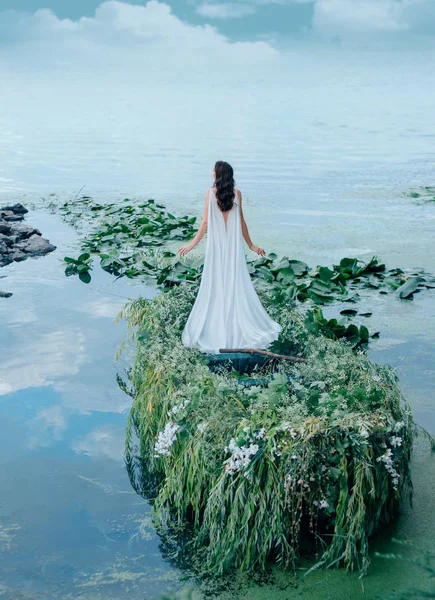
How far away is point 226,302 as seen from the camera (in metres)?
7.51

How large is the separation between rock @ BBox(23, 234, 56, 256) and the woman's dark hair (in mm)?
8394

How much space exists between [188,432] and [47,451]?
1.89 meters

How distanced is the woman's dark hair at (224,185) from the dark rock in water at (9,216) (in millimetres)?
11860

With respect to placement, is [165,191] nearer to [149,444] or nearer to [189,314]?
[189,314]

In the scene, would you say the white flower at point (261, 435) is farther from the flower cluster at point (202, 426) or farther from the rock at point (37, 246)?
the rock at point (37, 246)

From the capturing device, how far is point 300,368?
6.31 metres

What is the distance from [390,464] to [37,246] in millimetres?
11292

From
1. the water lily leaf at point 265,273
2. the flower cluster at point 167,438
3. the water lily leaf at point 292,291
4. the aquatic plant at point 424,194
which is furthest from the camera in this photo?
the aquatic plant at point 424,194

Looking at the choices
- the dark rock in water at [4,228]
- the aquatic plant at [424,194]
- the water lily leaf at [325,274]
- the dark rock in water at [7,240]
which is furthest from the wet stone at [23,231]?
the aquatic plant at [424,194]

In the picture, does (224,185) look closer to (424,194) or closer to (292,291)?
(292,291)

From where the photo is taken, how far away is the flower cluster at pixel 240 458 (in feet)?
16.1

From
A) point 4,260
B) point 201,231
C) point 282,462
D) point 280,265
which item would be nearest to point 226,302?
point 201,231

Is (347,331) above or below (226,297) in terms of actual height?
below

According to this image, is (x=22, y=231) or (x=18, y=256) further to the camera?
(x=22, y=231)
